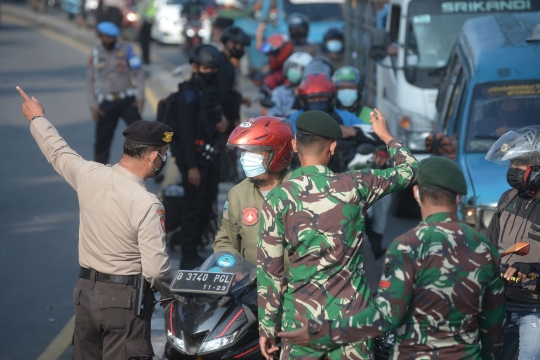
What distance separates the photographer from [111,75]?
1082 centimetres

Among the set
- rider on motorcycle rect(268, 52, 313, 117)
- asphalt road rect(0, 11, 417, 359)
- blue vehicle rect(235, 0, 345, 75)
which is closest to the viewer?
asphalt road rect(0, 11, 417, 359)

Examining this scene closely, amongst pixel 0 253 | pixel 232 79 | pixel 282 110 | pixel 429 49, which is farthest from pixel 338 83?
pixel 0 253

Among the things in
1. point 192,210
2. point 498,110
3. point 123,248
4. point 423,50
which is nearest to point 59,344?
point 192,210

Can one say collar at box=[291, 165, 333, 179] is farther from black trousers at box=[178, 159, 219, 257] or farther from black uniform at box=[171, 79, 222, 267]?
black trousers at box=[178, 159, 219, 257]

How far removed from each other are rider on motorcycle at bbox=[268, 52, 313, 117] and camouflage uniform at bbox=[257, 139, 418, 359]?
5.57 metres

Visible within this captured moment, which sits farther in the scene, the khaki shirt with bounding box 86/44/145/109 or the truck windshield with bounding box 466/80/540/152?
the khaki shirt with bounding box 86/44/145/109

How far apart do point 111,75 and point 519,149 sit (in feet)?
24.1

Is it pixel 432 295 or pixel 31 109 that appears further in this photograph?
pixel 31 109

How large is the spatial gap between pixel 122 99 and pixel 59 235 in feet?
8.00

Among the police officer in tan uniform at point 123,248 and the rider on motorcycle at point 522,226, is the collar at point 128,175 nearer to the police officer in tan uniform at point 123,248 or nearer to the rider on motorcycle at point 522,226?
the police officer in tan uniform at point 123,248

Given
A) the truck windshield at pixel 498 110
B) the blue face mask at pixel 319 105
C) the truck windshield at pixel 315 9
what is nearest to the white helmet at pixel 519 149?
the blue face mask at pixel 319 105

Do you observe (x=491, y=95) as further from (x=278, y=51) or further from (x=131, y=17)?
(x=131, y=17)

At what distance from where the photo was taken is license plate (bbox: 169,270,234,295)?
3.88 metres

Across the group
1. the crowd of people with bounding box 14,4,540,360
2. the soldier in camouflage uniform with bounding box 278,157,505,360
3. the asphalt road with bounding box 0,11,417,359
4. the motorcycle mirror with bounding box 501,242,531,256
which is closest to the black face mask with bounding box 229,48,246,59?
the asphalt road with bounding box 0,11,417,359
